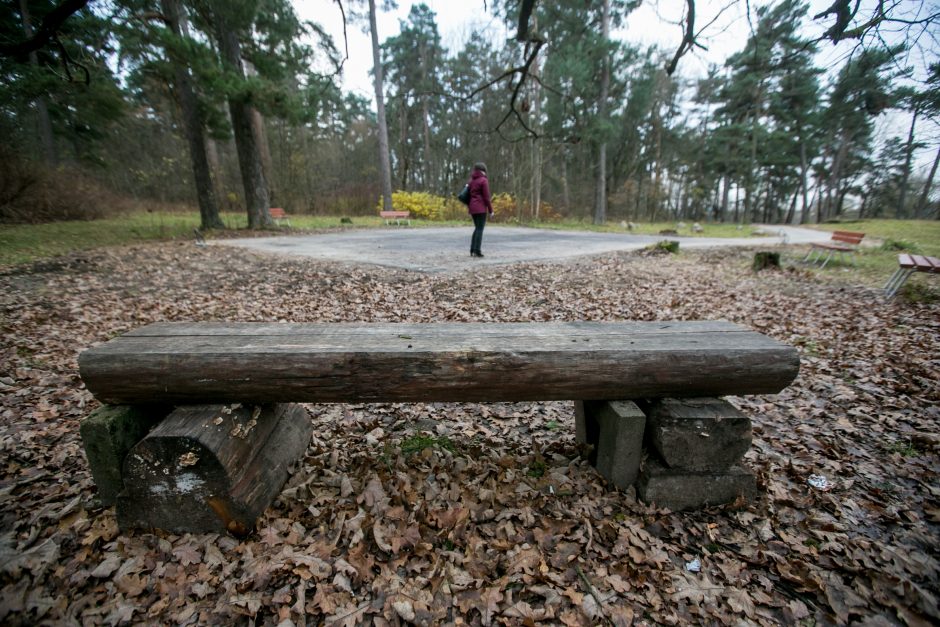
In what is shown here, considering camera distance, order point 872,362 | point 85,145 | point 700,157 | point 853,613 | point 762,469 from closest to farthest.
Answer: point 853,613
point 762,469
point 872,362
point 85,145
point 700,157

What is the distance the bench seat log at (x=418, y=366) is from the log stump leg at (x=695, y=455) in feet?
0.37

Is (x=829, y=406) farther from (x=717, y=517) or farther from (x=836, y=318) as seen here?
(x=836, y=318)

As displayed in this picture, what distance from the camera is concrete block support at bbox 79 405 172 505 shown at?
1.81 metres

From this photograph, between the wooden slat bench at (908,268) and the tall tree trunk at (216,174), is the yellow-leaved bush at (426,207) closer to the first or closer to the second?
the tall tree trunk at (216,174)

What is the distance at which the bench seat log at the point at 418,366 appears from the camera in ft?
5.98

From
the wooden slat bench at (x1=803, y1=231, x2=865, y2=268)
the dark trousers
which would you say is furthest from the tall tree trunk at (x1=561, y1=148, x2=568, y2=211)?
the dark trousers

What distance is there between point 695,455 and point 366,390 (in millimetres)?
1706

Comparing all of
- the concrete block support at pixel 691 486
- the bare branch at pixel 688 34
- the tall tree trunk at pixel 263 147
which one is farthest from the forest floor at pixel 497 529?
the tall tree trunk at pixel 263 147

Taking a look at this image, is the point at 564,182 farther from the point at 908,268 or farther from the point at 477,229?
the point at 908,268

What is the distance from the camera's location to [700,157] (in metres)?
29.8

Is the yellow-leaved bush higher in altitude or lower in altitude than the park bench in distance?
higher

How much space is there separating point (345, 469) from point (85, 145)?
2105cm

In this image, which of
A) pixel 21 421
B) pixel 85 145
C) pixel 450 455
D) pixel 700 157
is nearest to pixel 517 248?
pixel 450 455

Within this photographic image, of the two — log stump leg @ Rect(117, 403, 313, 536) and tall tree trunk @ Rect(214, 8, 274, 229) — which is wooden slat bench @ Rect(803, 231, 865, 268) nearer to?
log stump leg @ Rect(117, 403, 313, 536)
